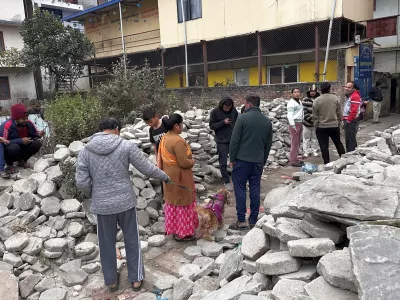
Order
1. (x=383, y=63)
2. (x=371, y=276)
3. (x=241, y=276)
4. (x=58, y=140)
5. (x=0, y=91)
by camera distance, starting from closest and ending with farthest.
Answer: (x=371, y=276)
(x=241, y=276)
(x=58, y=140)
(x=383, y=63)
(x=0, y=91)

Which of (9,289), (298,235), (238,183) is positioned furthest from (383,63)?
(9,289)

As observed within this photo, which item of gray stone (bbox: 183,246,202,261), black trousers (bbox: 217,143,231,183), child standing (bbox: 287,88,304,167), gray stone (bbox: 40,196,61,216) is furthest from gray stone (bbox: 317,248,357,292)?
child standing (bbox: 287,88,304,167)

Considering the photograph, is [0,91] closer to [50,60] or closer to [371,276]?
[50,60]

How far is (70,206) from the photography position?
4.41m

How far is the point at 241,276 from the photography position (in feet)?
9.29

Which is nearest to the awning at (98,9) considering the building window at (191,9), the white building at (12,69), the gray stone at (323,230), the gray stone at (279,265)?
the white building at (12,69)

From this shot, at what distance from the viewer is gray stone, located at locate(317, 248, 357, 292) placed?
6.46 ft

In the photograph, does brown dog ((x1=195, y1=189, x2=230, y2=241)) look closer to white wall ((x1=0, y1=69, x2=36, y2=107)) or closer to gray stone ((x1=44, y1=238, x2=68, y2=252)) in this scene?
A: gray stone ((x1=44, y1=238, x2=68, y2=252))

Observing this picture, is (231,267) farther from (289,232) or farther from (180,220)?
(180,220)

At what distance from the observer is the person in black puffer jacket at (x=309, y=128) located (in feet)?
23.9

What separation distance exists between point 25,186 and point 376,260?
4.40m

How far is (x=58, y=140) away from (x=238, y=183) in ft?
11.9

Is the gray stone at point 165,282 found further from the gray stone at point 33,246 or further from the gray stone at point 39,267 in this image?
the gray stone at point 33,246

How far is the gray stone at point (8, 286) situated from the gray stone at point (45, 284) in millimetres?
237
